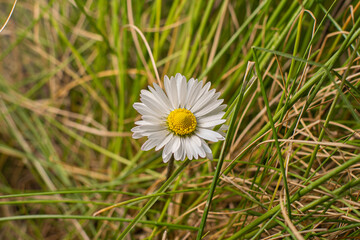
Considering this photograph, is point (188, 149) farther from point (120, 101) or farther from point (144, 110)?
point (120, 101)

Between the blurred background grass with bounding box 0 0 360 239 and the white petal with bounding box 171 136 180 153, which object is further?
the blurred background grass with bounding box 0 0 360 239

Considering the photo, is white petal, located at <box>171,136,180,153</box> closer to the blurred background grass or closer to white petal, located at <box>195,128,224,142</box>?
white petal, located at <box>195,128,224,142</box>

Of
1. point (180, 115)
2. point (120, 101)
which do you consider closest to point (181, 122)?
Answer: point (180, 115)

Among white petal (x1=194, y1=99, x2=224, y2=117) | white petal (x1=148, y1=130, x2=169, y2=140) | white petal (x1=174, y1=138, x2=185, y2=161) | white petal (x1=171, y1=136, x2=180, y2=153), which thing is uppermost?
white petal (x1=194, y1=99, x2=224, y2=117)

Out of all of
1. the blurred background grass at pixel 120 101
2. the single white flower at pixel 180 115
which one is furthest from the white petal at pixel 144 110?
the blurred background grass at pixel 120 101

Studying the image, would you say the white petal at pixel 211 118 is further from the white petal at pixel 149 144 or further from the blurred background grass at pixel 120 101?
the blurred background grass at pixel 120 101

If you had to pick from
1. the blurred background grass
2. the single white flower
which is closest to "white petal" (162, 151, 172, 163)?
the single white flower

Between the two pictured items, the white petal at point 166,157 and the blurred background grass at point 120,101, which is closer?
the white petal at point 166,157
